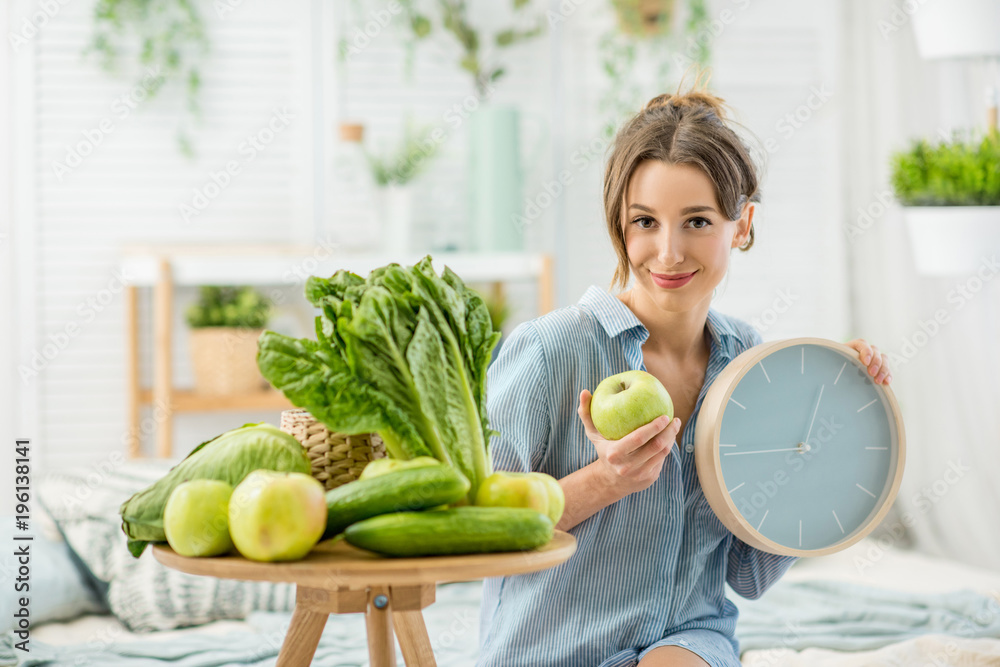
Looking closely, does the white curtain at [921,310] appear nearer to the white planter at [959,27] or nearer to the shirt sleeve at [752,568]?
the white planter at [959,27]

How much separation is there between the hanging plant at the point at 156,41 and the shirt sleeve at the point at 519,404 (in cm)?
245

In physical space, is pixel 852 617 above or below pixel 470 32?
below

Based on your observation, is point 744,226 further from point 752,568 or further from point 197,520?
point 197,520

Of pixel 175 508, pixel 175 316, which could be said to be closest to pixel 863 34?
pixel 175 316

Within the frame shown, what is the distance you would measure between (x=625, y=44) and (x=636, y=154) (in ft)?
7.81

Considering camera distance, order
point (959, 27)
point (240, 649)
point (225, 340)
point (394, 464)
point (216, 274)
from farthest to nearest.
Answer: point (225, 340) < point (216, 274) < point (959, 27) < point (240, 649) < point (394, 464)

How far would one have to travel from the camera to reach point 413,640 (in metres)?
1.03

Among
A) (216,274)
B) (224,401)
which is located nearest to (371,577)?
(216,274)

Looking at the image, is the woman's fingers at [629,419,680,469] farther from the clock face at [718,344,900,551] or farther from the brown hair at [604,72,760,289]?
the brown hair at [604,72,760,289]

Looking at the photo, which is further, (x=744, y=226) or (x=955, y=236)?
(x=955, y=236)

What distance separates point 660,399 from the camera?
1.05 m

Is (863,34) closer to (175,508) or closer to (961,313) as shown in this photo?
(961,313)

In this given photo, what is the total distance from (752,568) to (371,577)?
89 centimetres

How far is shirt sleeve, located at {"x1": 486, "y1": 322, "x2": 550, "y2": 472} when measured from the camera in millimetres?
1247
